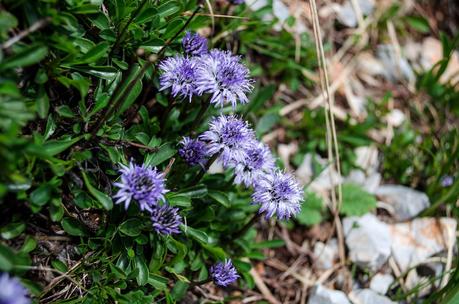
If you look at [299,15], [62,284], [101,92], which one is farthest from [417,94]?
[62,284]

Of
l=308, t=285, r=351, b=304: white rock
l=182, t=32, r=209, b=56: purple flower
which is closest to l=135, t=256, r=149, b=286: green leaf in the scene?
l=182, t=32, r=209, b=56: purple flower

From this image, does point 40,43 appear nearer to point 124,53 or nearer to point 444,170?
point 124,53

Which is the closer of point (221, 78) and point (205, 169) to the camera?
point (221, 78)

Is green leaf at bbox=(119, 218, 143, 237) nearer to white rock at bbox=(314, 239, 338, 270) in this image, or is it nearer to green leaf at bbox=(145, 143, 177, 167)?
green leaf at bbox=(145, 143, 177, 167)

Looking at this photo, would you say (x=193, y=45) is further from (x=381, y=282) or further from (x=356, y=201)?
(x=381, y=282)

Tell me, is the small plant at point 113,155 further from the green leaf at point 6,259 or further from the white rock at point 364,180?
the white rock at point 364,180

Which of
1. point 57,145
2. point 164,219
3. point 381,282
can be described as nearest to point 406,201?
point 381,282

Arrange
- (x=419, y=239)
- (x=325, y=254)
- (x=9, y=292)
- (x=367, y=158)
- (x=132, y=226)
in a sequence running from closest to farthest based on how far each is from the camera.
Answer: (x=9, y=292)
(x=132, y=226)
(x=325, y=254)
(x=419, y=239)
(x=367, y=158)
